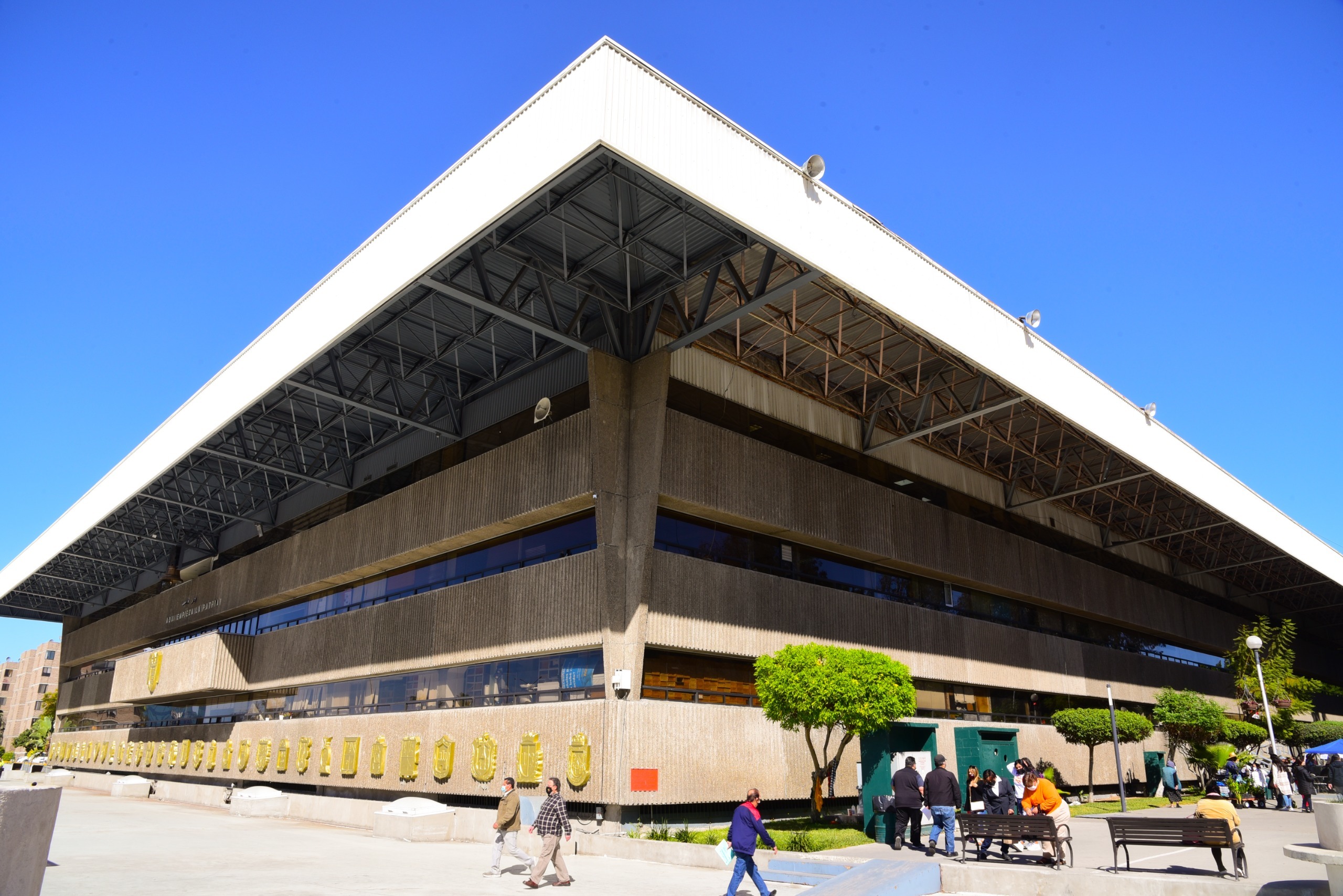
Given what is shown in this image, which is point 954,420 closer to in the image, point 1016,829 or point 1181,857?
point 1181,857

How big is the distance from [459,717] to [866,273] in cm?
1618

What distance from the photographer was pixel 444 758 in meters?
24.7

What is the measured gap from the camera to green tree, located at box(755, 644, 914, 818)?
61.2 feet

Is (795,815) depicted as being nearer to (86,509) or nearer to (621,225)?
(621,225)

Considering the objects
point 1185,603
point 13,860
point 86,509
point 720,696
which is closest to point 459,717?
point 720,696

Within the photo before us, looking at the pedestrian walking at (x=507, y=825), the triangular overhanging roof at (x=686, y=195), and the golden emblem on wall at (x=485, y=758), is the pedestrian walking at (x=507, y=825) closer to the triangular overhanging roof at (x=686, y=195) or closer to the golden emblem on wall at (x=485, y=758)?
the golden emblem on wall at (x=485, y=758)

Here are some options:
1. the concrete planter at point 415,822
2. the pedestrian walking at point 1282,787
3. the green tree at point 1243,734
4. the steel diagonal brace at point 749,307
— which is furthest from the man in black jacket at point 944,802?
the green tree at point 1243,734

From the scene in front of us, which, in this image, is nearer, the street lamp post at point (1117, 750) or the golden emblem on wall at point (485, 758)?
the golden emblem on wall at point (485, 758)

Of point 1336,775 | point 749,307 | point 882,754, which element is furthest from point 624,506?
point 1336,775

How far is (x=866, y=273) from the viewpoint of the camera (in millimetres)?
19938

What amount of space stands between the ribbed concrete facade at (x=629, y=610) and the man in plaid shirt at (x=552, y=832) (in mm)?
6113

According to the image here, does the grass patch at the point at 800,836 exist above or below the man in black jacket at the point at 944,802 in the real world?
below

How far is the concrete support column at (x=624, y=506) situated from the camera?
20547 mm

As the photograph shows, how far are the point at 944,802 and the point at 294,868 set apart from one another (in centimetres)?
1149
